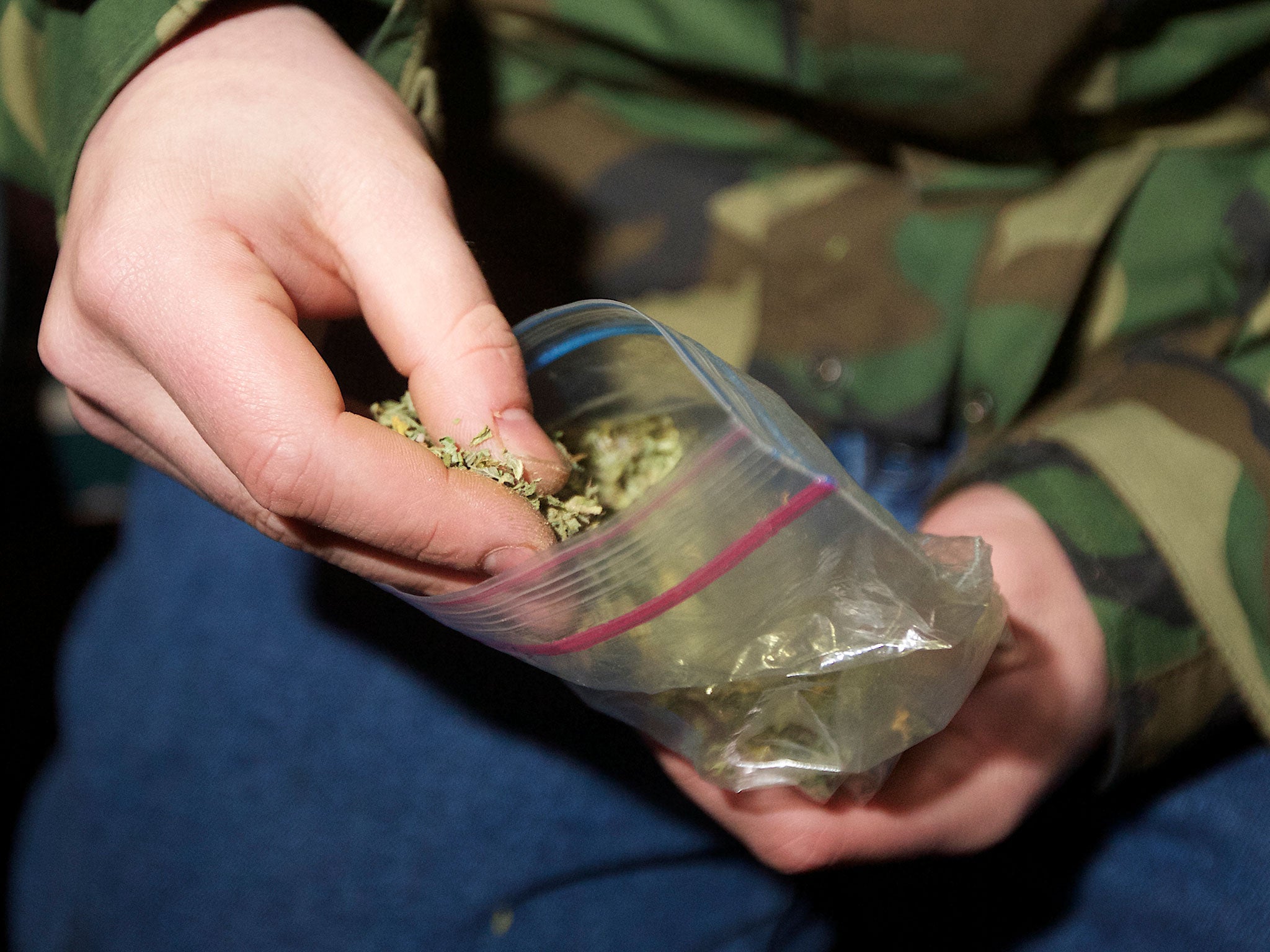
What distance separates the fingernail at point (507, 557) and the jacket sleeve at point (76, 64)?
374 millimetres

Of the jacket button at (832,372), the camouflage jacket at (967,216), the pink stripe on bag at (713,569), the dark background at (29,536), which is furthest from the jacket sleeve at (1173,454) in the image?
the dark background at (29,536)

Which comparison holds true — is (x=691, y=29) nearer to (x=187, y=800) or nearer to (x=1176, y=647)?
(x=1176, y=647)

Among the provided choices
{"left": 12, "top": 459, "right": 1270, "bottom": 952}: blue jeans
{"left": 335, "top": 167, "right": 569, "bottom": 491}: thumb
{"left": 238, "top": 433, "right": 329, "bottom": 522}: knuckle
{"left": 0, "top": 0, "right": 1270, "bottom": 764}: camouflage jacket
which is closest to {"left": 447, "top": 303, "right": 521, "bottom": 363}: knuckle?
{"left": 335, "top": 167, "right": 569, "bottom": 491}: thumb

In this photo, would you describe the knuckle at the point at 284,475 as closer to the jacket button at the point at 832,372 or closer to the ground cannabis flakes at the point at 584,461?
the ground cannabis flakes at the point at 584,461

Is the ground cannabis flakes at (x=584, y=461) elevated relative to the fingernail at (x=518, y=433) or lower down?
lower down

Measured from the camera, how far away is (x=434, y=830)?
779 mm

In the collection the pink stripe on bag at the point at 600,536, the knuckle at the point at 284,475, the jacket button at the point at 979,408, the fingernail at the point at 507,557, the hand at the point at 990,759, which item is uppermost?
the pink stripe on bag at the point at 600,536

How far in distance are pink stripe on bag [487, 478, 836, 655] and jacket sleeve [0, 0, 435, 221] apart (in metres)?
0.43

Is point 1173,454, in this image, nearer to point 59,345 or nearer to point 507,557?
point 507,557

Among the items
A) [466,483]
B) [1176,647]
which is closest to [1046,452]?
[1176,647]

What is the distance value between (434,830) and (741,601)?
455 millimetres

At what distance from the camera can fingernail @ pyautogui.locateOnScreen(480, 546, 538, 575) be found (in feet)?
1.55

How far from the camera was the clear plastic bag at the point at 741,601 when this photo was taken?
43 cm

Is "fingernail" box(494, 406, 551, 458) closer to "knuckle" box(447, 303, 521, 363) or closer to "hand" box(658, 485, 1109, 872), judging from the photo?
"knuckle" box(447, 303, 521, 363)
